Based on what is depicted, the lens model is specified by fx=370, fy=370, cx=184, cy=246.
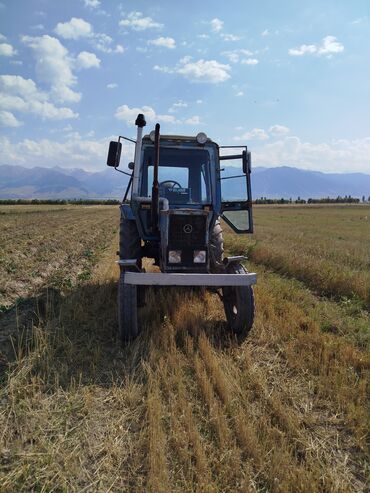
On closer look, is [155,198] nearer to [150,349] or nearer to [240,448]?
[150,349]

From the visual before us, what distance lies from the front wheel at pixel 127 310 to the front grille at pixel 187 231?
79cm

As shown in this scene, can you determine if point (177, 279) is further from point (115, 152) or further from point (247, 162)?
point (247, 162)

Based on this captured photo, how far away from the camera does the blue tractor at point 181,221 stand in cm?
452

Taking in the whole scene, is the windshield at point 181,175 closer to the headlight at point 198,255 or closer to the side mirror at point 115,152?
the side mirror at point 115,152

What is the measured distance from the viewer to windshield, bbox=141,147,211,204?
5652 millimetres

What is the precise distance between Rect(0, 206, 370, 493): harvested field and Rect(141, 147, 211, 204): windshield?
1689mm

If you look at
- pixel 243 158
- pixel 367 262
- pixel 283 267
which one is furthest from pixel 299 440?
pixel 367 262

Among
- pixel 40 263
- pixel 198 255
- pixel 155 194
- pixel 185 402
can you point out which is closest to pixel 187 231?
pixel 198 255

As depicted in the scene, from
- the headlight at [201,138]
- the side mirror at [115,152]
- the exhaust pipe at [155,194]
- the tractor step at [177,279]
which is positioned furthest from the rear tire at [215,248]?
the side mirror at [115,152]

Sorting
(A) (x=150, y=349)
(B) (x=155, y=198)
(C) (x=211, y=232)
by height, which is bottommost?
(A) (x=150, y=349)

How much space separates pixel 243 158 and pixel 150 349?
9.96ft

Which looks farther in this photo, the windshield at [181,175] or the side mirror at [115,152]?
the windshield at [181,175]

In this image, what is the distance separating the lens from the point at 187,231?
15.7 ft

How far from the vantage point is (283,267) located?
8914mm
